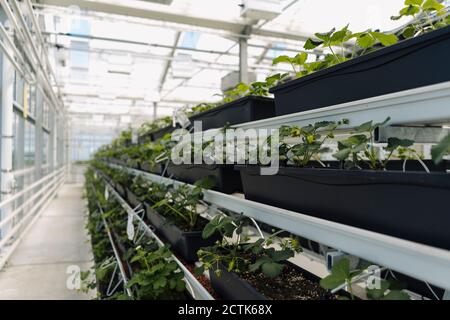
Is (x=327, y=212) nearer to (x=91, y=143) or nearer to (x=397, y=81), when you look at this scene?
(x=397, y=81)

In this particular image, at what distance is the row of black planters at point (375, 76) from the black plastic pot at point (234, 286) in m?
0.51

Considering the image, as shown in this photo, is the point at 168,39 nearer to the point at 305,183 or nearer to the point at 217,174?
the point at 217,174

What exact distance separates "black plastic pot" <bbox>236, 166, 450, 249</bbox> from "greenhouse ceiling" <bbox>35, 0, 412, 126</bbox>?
53 centimetres

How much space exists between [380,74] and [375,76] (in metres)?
0.01

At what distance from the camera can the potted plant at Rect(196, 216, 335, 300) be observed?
81 centimetres

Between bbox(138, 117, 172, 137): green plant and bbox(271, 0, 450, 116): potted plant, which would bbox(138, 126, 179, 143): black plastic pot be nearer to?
bbox(138, 117, 172, 137): green plant

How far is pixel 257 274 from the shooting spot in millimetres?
938

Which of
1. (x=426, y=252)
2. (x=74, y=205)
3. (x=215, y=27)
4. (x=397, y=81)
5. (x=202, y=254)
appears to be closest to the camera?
(x=426, y=252)

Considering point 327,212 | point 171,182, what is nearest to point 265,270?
point 327,212

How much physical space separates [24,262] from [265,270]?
11.5 ft

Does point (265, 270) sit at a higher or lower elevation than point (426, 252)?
lower

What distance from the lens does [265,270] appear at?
2.56 ft

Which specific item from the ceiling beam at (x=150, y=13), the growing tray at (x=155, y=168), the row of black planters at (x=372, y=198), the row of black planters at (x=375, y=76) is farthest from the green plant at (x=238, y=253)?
the ceiling beam at (x=150, y=13)

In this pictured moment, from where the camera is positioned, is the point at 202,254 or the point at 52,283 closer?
the point at 202,254
